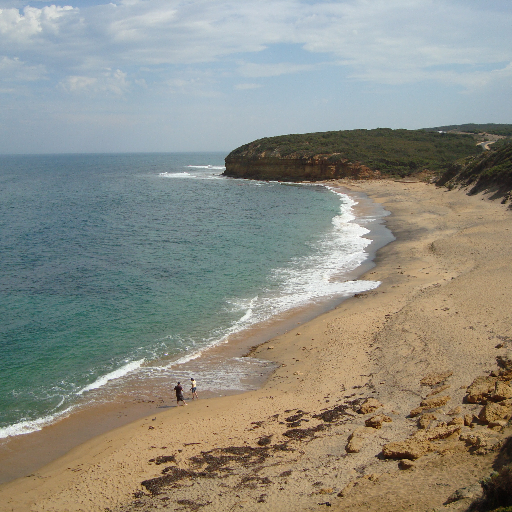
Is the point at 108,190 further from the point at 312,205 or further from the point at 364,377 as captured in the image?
the point at 364,377

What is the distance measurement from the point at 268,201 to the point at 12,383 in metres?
45.2

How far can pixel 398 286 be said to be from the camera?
22328mm

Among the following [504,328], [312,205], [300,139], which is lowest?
[504,328]

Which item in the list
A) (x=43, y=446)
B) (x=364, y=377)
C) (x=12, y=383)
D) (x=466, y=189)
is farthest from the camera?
(x=466, y=189)

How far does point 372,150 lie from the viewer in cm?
8319

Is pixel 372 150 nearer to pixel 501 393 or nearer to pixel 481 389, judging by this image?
pixel 481 389

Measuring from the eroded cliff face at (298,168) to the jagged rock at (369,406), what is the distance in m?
66.0

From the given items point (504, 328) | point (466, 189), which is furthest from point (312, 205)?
point (504, 328)

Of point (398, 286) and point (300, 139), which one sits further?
point (300, 139)

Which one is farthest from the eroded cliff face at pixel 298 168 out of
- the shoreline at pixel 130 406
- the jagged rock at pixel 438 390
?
the jagged rock at pixel 438 390

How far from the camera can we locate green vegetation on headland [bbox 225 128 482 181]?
250 feet

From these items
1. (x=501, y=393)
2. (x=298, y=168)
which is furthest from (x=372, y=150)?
(x=501, y=393)

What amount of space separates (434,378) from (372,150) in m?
75.5

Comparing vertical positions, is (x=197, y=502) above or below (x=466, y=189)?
below
